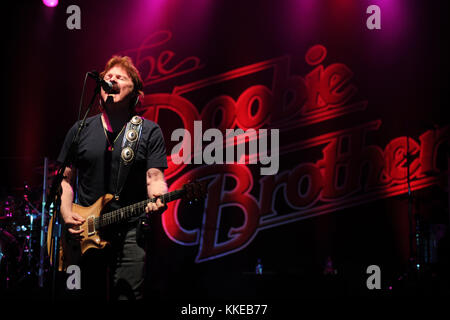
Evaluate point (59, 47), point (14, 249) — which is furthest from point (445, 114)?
point (14, 249)

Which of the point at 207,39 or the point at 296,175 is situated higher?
the point at 207,39

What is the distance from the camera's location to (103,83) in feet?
8.95

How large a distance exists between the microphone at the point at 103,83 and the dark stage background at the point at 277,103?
4979 millimetres

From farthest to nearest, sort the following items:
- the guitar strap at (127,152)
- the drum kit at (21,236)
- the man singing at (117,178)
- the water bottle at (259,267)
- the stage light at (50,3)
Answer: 1. the stage light at (50,3)
2. the water bottle at (259,267)
3. the drum kit at (21,236)
4. the guitar strap at (127,152)
5. the man singing at (117,178)

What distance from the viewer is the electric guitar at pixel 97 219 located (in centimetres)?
263

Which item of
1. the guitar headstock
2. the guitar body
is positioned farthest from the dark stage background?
the guitar headstock

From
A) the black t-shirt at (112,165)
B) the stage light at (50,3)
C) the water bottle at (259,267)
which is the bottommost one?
the water bottle at (259,267)

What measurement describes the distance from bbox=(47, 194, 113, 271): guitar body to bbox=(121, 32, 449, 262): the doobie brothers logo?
4805 mm

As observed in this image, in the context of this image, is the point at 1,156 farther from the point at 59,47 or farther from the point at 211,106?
the point at 211,106

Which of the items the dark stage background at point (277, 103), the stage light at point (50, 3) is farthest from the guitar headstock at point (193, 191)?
the stage light at point (50, 3)

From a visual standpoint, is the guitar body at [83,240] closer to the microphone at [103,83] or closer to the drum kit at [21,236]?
the microphone at [103,83]

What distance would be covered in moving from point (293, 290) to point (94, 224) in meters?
3.71

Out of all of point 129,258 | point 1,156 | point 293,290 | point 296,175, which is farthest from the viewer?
point 296,175
